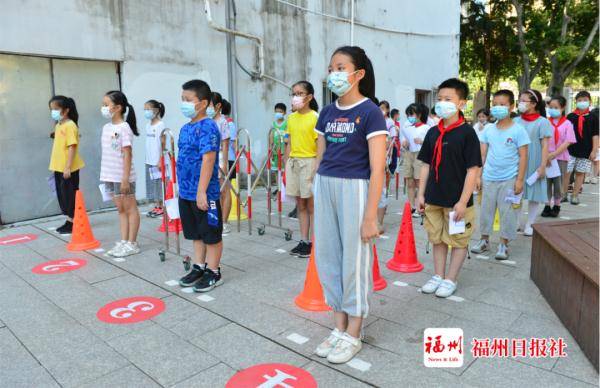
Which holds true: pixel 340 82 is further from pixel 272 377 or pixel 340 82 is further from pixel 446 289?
pixel 446 289

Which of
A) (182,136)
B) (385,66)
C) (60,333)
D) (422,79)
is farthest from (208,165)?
(422,79)

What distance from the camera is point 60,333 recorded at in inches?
128

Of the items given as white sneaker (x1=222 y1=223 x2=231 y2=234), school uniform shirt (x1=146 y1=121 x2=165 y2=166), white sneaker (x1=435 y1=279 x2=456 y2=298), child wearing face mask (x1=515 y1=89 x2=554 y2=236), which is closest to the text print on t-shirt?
white sneaker (x1=435 y1=279 x2=456 y2=298)

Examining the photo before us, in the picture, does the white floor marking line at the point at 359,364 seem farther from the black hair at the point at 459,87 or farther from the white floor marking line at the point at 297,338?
the black hair at the point at 459,87

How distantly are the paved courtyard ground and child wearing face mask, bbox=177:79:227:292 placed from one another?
0.48 metres

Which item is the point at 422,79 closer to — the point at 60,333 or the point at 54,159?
the point at 54,159

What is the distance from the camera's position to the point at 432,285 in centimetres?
389

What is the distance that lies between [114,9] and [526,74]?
15.6 metres

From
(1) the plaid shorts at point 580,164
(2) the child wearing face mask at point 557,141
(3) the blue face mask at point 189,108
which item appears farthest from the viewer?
(1) the plaid shorts at point 580,164

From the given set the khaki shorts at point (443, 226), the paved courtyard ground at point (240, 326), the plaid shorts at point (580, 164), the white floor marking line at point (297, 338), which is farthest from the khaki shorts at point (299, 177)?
the plaid shorts at point (580, 164)

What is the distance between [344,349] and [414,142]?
441 centimetres

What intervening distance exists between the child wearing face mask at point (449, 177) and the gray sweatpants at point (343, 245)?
1192mm

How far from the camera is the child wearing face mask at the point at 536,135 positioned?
498cm

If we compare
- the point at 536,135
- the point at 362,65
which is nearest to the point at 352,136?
the point at 362,65
